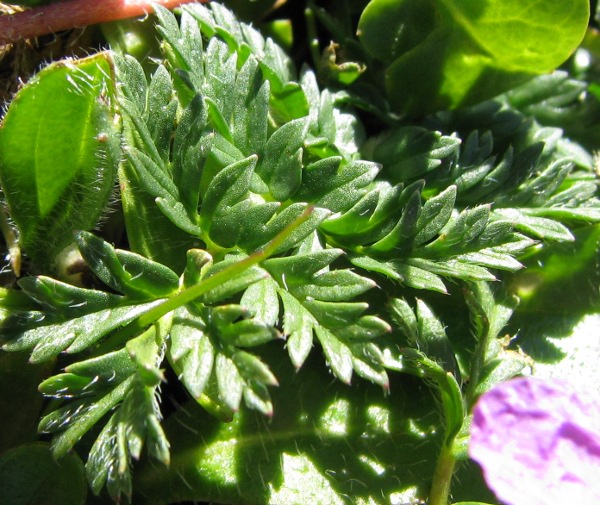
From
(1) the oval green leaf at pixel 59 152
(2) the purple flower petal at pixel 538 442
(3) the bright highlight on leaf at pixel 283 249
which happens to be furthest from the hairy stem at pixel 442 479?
(1) the oval green leaf at pixel 59 152

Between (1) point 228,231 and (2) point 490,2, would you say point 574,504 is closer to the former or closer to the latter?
(1) point 228,231

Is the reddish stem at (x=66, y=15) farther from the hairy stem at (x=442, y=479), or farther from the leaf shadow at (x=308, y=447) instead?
the hairy stem at (x=442, y=479)

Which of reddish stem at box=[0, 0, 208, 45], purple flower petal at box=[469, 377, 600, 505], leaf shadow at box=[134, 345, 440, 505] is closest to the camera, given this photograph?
purple flower petal at box=[469, 377, 600, 505]

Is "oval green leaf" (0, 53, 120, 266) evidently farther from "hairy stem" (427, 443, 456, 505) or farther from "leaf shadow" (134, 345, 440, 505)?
"hairy stem" (427, 443, 456, 505)

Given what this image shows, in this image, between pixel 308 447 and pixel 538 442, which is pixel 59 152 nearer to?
pixel 308 447

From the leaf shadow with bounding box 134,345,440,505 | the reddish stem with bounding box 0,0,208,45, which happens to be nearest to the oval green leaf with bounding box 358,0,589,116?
the reddish stem with bounding box 0,0,208,45

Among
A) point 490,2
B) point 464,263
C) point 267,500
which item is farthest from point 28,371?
point 490,2
